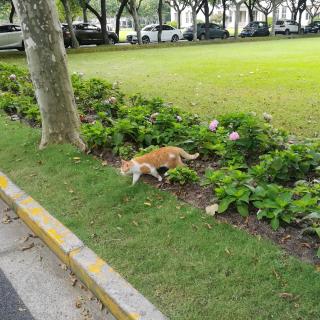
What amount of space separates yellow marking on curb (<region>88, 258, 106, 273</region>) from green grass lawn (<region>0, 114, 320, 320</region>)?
6cm

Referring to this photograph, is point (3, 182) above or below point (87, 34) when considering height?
below

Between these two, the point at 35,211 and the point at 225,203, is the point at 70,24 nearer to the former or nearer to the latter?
the point at 35,211

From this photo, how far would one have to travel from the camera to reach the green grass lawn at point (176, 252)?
2.74 metres

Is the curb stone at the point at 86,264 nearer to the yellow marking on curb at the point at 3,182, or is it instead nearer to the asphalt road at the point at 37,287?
the asphalt road at the point at 37,287

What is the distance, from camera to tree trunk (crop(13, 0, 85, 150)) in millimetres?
5191

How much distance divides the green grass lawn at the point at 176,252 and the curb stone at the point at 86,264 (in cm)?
7

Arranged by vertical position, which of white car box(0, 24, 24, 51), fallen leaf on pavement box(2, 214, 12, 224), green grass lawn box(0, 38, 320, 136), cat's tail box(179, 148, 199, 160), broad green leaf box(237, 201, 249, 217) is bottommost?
fallen leaf on pavement box(2, 214, 12, 224)

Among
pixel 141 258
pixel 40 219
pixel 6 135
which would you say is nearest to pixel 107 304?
pixel 141 258

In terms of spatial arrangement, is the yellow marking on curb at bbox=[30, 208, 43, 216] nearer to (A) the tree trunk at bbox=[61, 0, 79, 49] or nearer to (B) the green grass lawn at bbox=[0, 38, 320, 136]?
(B) the green grass lawn at bbox=[0, 38, 320, 136]

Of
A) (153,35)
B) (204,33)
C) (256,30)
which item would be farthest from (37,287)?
(256,30)

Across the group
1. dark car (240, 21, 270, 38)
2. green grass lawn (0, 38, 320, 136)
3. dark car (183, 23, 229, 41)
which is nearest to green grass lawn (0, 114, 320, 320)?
green grass lawn (0, 38, 320, 136)

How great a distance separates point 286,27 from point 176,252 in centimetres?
4595

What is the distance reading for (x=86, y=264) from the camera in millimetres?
3311

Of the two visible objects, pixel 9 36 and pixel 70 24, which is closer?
pixel 9 36
